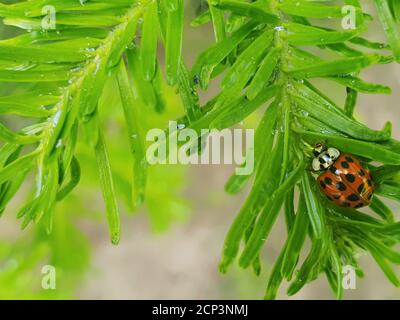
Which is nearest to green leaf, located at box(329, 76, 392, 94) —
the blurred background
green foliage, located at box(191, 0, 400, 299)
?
green foliage, located at box(191, 0, 400, 299)

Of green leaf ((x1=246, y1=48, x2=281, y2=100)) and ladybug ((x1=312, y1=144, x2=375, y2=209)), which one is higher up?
green leaf ((x1=246, y1=48, x2=281, y2=100))

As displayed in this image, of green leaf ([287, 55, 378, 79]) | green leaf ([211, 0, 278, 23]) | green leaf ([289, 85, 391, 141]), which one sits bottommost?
green leaf ([289, 85, 391, 141])

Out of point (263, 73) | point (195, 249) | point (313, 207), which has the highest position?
point (263, 73)

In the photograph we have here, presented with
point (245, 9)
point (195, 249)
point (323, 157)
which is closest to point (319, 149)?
point (323, 157)

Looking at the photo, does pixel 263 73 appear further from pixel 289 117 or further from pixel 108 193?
pixel 108 193

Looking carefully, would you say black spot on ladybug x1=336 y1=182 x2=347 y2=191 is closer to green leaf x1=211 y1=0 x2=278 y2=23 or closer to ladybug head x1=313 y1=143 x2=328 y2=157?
ladybug head x1=313 y1=143 x2=328 y2=157

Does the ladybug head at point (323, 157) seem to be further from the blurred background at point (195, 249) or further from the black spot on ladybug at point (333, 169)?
the blurred background at point (195, 249)
